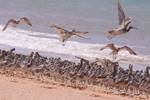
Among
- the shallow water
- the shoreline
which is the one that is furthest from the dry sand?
the shallow water

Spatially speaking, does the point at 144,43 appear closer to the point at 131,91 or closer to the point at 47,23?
the point at 47,23

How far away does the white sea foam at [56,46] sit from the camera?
72.1 ft

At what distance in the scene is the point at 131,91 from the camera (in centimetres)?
1584

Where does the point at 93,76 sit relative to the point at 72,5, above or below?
below

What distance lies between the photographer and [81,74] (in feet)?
54.2

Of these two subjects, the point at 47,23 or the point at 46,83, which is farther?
the point at 47,23

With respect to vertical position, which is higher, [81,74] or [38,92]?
[81,74]

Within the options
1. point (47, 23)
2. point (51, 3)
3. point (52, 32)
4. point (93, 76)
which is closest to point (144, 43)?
point (52, 32)

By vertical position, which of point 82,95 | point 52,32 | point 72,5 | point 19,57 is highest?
point 72,5

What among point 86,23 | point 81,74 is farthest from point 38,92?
point 86,23

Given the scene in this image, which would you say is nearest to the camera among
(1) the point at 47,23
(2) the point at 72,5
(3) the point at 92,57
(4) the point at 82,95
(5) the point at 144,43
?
(4) the point at 82,95

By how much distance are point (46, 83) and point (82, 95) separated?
5.08 feet

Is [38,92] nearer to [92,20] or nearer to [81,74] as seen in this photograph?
[81,74]

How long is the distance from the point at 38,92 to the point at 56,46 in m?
9.29
